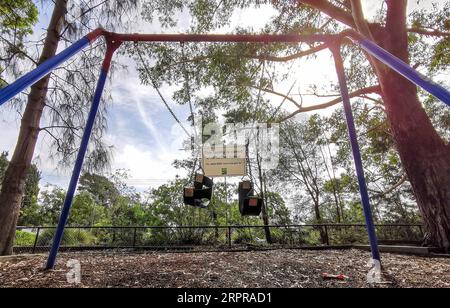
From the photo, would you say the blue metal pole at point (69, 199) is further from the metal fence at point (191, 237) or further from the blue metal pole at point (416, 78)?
the metal fence at point (191, 237)

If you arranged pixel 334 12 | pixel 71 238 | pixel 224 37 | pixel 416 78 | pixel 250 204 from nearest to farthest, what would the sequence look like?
pixel 416 78 → pixel 224 37 → pixel 250 204 → pixel 334 12 → pixel 71 238

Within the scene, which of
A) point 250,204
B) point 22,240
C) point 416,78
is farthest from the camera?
point 22,240

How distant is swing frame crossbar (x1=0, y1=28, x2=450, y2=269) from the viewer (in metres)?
1.50

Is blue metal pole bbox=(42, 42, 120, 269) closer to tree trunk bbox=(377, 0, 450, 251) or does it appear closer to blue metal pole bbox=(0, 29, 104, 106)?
blue metal pole bbox=(0, 29, 104, 106)

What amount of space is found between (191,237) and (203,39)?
23.0 feet

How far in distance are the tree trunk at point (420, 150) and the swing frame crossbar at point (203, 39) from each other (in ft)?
4.71

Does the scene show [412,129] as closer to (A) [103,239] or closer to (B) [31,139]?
(B) [31,139]

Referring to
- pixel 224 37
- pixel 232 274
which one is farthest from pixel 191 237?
pixel 224 37

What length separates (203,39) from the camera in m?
3.22

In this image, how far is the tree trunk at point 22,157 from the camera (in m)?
3.31

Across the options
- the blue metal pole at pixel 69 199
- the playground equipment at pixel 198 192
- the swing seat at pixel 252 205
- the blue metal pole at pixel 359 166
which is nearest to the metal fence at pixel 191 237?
the playground equipment at pixel 198 192

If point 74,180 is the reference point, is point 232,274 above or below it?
below

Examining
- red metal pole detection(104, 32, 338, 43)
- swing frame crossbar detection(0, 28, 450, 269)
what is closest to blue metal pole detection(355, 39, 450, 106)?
swing frame crossbar detection(0, 28, 450, 269)

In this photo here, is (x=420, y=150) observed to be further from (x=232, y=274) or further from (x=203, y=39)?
(x=203, y=39)
